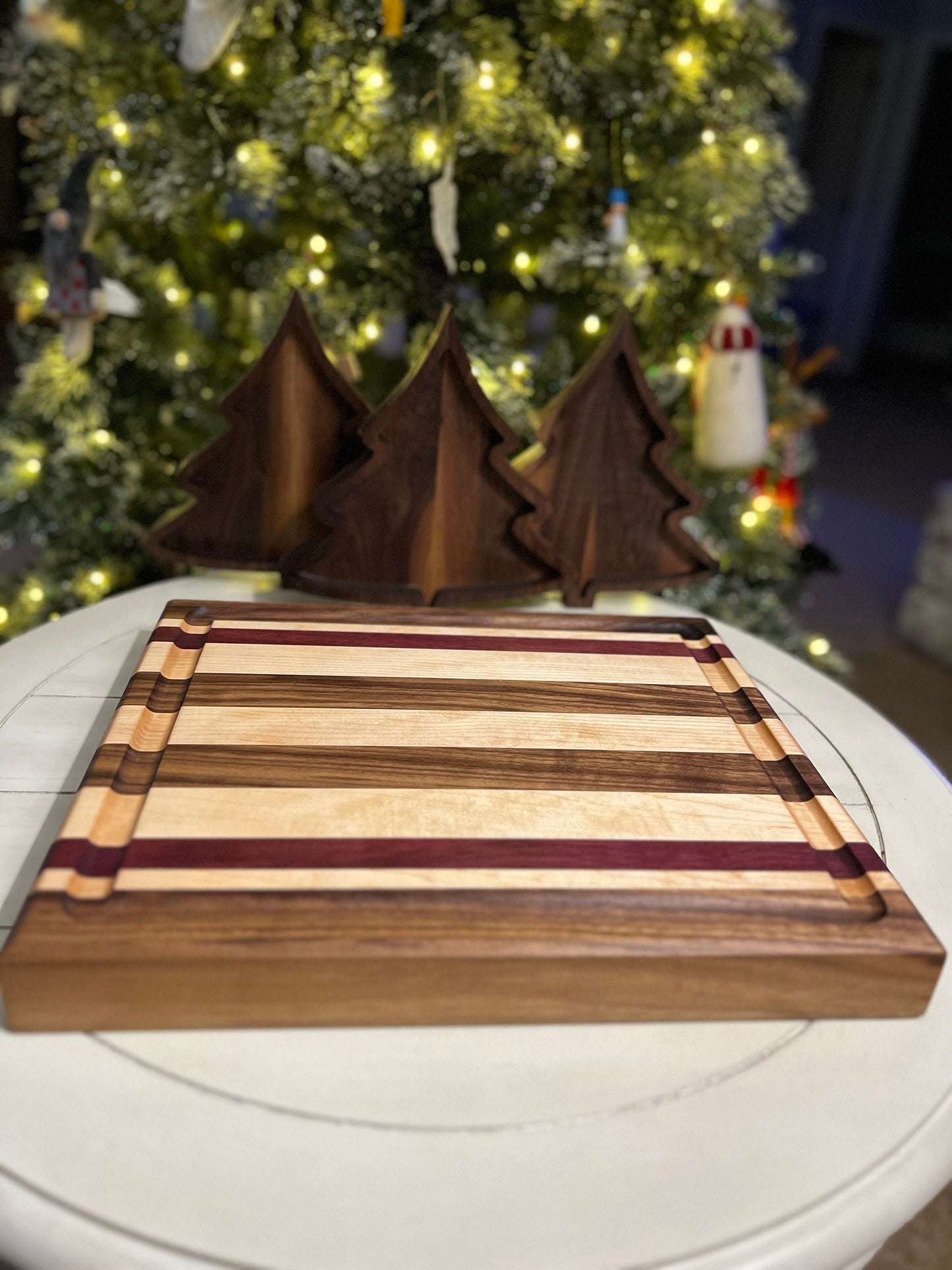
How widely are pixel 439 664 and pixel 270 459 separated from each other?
0.36 metres

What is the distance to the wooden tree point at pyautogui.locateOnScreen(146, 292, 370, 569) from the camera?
1.03 metres

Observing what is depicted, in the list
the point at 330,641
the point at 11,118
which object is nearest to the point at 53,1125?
the point at 330,641

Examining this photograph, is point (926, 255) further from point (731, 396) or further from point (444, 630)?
point (444, 630)

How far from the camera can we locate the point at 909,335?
6.83m

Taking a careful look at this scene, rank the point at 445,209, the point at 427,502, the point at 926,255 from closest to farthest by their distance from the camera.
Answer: the point at 427,502 → the point at 445,209 → the point at 926,255

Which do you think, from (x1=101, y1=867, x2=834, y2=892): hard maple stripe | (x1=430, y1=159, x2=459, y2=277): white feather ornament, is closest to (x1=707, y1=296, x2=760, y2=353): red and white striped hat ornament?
(x1=430, y1=159, x2=459, y2=277): white feather ornament

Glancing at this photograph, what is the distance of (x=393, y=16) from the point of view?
1197mm

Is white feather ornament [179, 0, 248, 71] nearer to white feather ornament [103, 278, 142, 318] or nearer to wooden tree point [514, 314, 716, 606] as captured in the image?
white feather ornament [103, 278, 142, 318]

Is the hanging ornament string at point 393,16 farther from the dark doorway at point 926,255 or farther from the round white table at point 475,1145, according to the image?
the dark doorway at point 926,255

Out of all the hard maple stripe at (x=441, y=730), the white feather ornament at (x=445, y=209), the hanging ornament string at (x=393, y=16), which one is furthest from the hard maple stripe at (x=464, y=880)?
the hanging ornament string at (x=393, y=16)

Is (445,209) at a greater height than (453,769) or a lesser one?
greater

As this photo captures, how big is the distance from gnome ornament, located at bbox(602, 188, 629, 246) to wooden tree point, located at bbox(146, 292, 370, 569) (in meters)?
0.58

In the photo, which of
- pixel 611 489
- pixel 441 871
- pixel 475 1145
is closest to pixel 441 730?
pixel 441 871

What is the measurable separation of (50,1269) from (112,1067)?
0.32 feet
